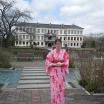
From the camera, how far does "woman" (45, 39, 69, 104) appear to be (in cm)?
853

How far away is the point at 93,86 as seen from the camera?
1264 cm

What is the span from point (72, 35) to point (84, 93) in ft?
418

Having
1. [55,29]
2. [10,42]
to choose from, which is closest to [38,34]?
[55,29]

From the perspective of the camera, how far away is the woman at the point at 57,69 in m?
8.53

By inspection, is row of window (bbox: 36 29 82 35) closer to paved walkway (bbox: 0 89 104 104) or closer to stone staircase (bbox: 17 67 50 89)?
stone staircase (bbox: 17 67 50 89)

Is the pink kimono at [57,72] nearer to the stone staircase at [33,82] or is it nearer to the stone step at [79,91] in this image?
the stone step at [79,91]

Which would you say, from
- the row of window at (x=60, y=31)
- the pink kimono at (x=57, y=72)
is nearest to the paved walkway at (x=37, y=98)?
the pink kimono at (x=57, y=72)

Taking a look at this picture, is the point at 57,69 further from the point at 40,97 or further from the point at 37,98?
the point at 40,97

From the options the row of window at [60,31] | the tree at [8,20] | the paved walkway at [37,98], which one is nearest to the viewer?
the paved walkway at [37,98]

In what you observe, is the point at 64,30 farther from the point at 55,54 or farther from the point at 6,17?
the point at 55,54

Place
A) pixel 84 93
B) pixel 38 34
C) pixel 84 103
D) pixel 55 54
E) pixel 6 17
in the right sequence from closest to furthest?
pixel 55 54, pixel 84 103, pixel 84 93, pixel 6 17, pixel 38 34

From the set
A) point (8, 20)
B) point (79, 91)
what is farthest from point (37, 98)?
point (8, 20)

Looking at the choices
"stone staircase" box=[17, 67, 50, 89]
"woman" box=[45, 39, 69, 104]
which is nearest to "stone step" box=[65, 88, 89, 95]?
"stone staircase" box=[17, 67, 50, 89]

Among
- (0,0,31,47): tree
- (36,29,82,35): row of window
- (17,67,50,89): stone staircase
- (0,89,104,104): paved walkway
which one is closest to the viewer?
(0,89,104,104): paved walkway
